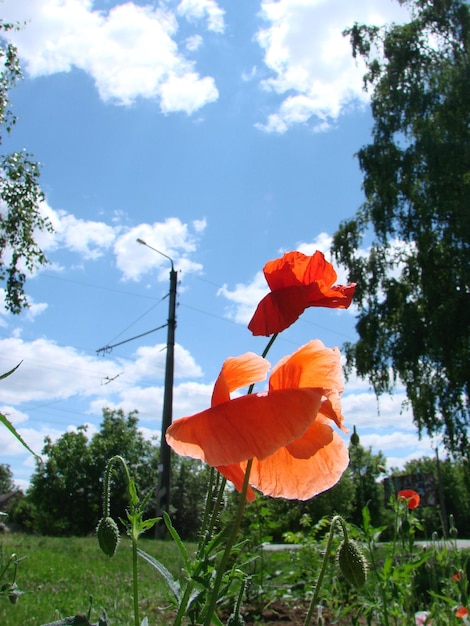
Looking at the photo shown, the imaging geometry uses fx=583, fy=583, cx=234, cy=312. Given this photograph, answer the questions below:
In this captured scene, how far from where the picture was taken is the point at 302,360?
0.59m

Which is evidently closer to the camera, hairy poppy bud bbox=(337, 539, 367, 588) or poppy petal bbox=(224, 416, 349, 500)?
poppy petal bbox=(224, 416, 349, 500)

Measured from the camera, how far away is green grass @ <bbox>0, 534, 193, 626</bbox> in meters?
3.24

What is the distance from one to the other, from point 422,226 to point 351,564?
10283 mm

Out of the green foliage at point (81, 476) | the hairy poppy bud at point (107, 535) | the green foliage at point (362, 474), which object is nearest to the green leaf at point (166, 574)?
the hairy poppy bud at point (107, 535)

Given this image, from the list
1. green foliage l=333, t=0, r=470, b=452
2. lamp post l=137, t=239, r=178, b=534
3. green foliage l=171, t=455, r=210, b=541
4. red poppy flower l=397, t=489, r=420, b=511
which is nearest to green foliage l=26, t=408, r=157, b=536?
green foliage l=171, t=455, r=210, b=541

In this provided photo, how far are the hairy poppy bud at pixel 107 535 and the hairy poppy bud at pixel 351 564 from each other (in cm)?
36

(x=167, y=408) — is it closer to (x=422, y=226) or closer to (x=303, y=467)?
(x=422, y=226)

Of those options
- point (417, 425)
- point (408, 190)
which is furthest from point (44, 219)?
point (417, 425)

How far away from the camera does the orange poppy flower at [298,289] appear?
28.0 inches

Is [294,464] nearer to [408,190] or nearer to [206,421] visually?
[206,421]

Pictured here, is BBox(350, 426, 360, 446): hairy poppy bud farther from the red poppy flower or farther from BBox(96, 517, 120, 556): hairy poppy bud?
BBox(96, 517, 120, 556): hairy poppy bud

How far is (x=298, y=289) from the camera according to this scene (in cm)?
72

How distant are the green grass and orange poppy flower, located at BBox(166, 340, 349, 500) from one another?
1.74 m

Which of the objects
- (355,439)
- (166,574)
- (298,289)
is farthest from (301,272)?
(355,439)
